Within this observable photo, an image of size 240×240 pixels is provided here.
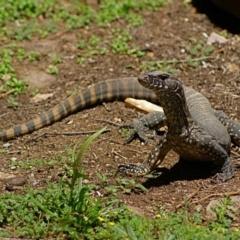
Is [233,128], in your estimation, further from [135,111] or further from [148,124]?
[135,111]

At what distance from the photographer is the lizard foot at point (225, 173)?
687 cm

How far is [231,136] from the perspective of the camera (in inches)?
304

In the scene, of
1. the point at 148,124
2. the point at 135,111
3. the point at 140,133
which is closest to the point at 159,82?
the point at 140,133

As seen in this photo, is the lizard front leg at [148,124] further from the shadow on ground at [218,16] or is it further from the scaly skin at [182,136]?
the shadow on ground at [218,16]

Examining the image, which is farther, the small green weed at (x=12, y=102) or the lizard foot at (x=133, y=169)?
the small green weed at (x=12, y=102)

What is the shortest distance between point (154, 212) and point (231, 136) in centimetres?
193

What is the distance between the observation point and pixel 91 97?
8969mm

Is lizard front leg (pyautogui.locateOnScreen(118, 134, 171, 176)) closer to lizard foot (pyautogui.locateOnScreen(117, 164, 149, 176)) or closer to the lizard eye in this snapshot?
lizard foot (pyautogui.locateOnScreen(117, 164, 149, 176))

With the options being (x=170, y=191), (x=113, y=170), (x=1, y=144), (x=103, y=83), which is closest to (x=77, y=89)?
(x=103, y=83)

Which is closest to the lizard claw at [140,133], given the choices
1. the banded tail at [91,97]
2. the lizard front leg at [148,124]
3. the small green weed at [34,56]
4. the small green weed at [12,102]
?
the lizard front leg at [148,124]

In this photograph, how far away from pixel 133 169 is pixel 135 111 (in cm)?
193

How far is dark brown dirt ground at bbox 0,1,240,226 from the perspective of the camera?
6758mm

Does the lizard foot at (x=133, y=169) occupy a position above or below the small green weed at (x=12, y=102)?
above

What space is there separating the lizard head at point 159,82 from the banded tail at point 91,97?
2422mm
